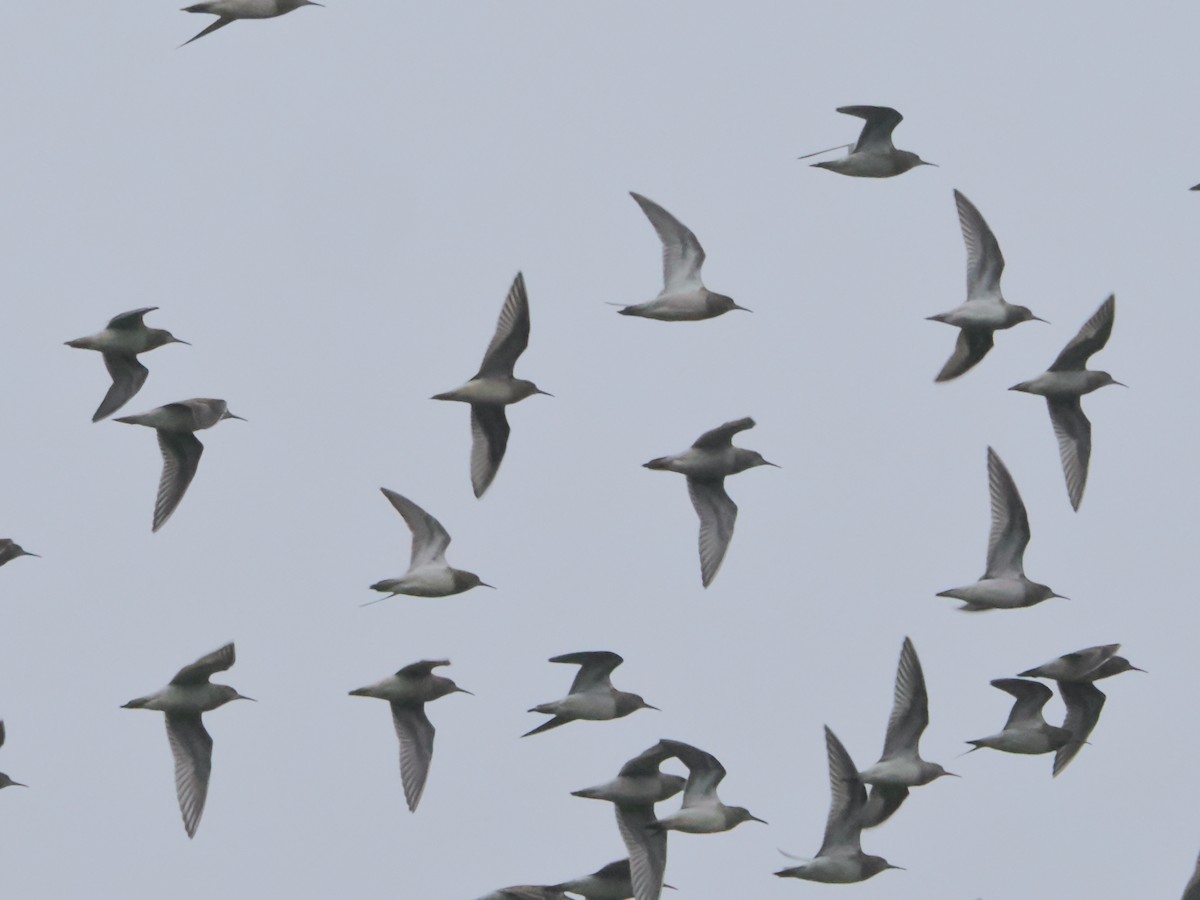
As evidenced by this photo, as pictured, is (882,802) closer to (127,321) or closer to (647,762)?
(647,762)

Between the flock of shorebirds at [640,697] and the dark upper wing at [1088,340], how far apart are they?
1.9 inches

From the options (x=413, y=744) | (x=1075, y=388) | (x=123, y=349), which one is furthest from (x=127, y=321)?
(x=1075, y=388)

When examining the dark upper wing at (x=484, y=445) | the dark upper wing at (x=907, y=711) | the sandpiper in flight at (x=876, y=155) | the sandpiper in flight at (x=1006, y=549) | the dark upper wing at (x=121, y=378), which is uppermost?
the sandpiper in flight at (x=876, y=155)

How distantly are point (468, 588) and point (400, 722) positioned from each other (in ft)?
4.79

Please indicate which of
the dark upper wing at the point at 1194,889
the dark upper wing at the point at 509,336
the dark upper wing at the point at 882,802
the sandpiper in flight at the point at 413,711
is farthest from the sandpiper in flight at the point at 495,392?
the dark upper wing at the point at 1194,889

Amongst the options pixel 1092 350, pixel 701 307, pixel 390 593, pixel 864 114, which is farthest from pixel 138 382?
pixel 1092 350

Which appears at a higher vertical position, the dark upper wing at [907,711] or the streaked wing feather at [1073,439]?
the streaked wing feather at [1073,439]

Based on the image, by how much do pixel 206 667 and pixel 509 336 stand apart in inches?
161

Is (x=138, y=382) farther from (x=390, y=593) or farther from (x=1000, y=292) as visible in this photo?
(x=1000, y=292)

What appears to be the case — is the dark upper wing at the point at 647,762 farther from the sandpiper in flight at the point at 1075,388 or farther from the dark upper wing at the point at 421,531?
the sandpiper in flight at the point at 1075,388

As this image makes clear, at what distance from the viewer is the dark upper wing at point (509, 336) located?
Result: 24.2 meters

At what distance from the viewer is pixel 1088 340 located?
26.1 m

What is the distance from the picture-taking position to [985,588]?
25.4m

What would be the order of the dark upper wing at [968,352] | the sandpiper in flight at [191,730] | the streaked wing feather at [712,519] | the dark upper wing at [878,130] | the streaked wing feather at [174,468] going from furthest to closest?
the dark upper wing at [968,352], the streaked wing feather at [712,519], the dark upper wing at [878,130], the streaked wing feather at [174,468], the sandpiper in flight at [191,730]
